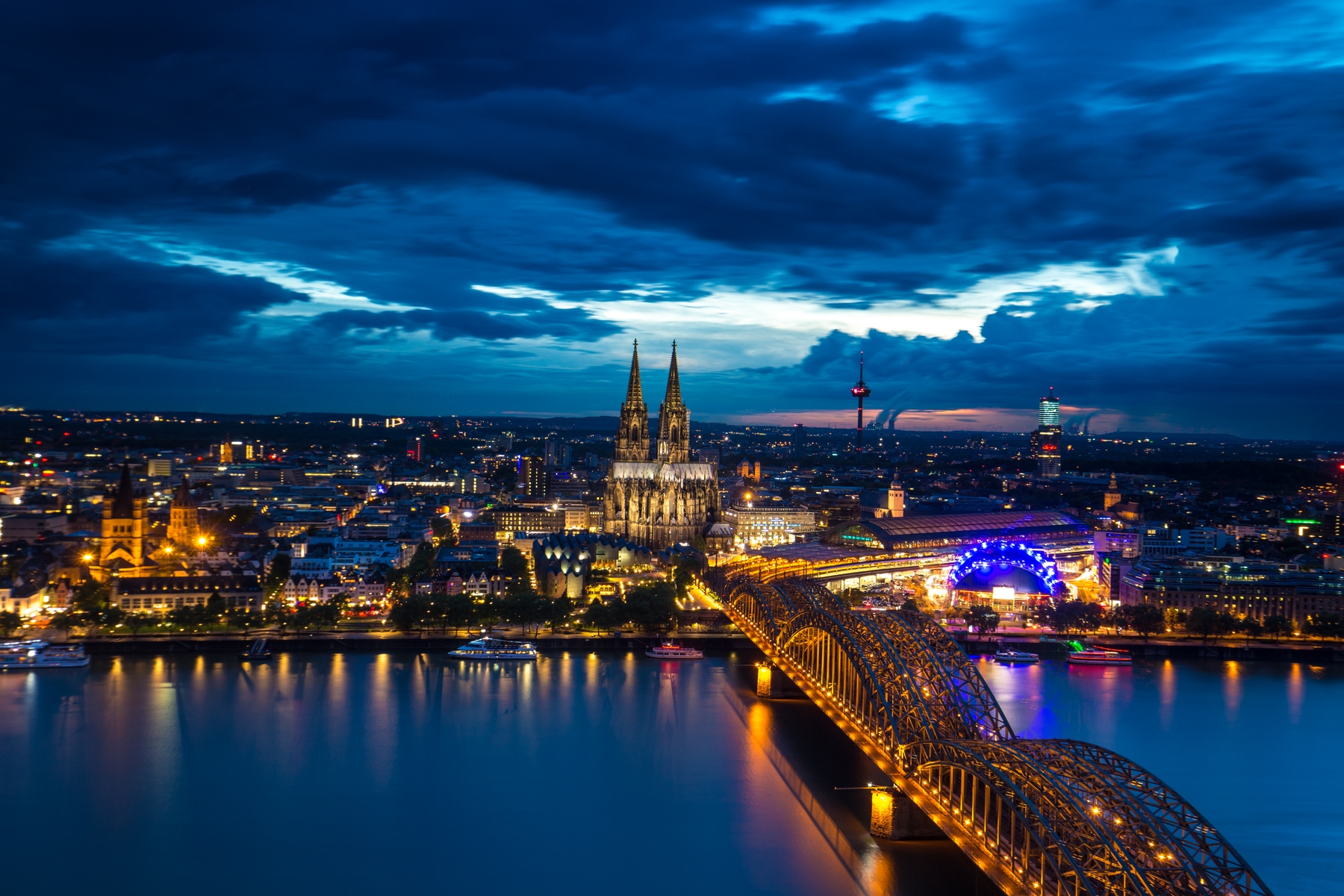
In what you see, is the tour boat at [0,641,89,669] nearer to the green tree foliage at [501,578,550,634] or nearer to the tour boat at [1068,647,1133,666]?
the green tree foliage at [501,578,550,634]

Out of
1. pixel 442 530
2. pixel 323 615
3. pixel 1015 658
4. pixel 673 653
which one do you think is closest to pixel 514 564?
pixel 323 615

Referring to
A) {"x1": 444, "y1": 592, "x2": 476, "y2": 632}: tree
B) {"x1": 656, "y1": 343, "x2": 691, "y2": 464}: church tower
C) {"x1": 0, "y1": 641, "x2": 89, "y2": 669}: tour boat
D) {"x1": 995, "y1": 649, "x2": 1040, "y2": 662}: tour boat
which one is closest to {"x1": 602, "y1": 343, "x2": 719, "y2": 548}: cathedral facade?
{"x1": 656, "y1": 343, "x2": 691, "y2": 464}: church tower

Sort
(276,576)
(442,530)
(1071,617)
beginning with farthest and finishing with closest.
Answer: (442,530) → (276,576) → (1071,617)

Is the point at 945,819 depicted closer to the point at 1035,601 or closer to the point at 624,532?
the point at 1035,601

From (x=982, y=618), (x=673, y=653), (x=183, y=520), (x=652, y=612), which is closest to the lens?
(x=673, y=653)

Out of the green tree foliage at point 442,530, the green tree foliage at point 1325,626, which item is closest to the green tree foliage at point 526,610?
the green tree foliage at point 442,530

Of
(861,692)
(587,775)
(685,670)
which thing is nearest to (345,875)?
(587,775)

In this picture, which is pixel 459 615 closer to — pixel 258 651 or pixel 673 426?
pixel 258 651
